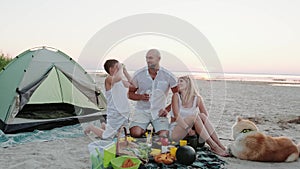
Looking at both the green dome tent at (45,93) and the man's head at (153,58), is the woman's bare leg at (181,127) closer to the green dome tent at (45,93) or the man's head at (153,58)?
the man's head at (153,58)

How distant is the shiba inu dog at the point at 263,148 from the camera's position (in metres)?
3.32

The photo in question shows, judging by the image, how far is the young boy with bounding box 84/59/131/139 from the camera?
3914mm

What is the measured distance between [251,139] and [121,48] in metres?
1.81

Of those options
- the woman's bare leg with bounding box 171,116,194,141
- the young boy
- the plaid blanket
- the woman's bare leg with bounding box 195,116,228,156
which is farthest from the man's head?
the plaid blanket

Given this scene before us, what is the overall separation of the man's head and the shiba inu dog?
4.43 feet

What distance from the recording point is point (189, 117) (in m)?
3.73

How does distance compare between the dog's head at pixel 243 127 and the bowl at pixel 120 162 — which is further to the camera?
the dog's head at pixel 243 127

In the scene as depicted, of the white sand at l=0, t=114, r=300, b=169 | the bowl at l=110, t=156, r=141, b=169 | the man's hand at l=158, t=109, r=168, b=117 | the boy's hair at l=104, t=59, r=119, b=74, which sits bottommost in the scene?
the white sand at l=0, t=114, r=300, b=169

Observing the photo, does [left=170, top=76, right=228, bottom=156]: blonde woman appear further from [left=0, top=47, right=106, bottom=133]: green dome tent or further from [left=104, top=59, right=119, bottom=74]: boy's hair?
[left=0, top=47, right=106, bottom=133]: green dome tent

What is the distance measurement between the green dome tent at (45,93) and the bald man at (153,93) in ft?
4.40

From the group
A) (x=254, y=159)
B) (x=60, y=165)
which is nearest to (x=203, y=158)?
(x=254, y=159)

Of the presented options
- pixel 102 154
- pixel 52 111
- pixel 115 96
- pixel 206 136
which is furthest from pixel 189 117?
pixel 52 111

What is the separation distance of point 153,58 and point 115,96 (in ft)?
2.36

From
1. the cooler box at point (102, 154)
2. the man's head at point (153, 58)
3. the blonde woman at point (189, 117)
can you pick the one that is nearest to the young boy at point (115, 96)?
the man's head at point (153, 58)
